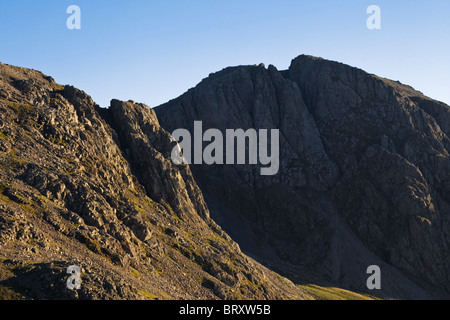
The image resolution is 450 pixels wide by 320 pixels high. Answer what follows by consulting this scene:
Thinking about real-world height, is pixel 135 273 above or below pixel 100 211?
below

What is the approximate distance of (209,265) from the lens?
132 meters

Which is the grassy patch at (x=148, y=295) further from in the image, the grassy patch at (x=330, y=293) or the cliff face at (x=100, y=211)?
the grassy patch at (x=330, y=293)

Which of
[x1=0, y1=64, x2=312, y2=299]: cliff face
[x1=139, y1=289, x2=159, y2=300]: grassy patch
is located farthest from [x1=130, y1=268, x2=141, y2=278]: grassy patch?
[x1=139, y1=289, x2=159, y2=300]: grassy patch

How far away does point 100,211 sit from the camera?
115375 millimetres

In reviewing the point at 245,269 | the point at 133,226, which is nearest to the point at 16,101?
the point at 133,226

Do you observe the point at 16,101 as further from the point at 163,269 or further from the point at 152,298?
the point at 152,298

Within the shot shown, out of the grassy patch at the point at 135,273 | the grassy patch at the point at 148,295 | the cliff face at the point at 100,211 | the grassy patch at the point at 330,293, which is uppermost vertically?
the cliff face at the point at 100,211

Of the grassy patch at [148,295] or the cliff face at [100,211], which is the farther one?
the grassy patch at [148,295]

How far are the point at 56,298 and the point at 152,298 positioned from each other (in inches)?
913

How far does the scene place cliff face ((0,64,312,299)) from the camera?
86688mm

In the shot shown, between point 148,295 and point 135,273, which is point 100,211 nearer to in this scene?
point 135,273

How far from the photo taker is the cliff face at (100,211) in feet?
284

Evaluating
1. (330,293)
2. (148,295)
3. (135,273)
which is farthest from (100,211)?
Answer: (330,293)

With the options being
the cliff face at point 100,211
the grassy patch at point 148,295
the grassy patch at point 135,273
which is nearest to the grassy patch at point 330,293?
the cliff face at point 100,211
